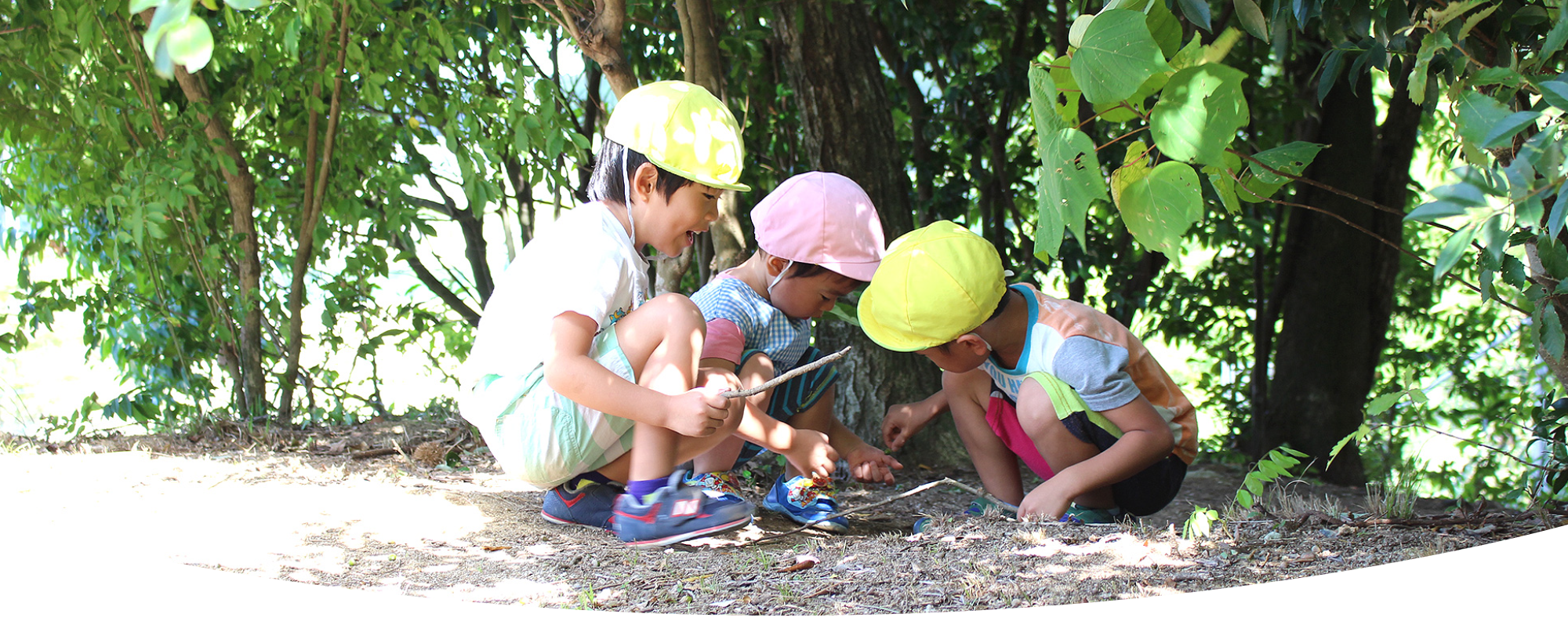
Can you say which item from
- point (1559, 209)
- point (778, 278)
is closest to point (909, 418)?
point (778, 278)

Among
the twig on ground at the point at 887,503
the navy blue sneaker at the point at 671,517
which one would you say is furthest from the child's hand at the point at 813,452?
the navy blue sneaker at the point at 671,517

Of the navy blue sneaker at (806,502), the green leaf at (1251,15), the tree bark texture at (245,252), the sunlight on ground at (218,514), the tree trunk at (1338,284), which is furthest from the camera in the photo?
the tree trunk at (1338,284)

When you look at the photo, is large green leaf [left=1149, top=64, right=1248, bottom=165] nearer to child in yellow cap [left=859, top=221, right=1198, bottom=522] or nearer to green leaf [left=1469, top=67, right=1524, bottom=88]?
green leaf [left=1469, top=67, right=1524, bottom=88]

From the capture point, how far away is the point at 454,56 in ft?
9.91

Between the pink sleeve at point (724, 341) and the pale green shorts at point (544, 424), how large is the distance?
0.92 ft

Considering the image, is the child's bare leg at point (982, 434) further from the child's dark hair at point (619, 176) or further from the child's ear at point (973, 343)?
the child's dark hair at point (619, 176)

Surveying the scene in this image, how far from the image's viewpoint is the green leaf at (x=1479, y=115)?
1124 millimetres

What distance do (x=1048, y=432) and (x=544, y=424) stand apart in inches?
41.4

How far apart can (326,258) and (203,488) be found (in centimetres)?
145

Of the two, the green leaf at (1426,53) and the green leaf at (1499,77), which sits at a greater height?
the green leaf at (1426,53)

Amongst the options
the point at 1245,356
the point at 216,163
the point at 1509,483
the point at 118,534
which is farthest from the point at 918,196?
the point at 1509,483

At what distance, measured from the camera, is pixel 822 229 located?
244cm

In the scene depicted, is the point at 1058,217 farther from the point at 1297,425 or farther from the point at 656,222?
the point at 1297,425

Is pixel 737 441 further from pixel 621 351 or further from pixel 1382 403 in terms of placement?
pixel 1382 403
